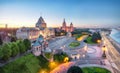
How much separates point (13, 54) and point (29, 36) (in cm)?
1168

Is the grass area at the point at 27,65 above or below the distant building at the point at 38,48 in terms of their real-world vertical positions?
below

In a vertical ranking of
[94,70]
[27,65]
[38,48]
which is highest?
[38,48]

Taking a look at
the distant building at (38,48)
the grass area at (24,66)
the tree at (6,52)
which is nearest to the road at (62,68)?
the grass area at (24,66)

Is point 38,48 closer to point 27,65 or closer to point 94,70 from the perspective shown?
point 27,65

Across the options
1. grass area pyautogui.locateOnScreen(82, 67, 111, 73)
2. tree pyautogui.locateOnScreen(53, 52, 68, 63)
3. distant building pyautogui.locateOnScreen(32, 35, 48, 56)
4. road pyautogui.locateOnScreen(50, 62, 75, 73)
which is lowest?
grass area pyautogui.locateOnScreen(82, 67, 111, 73)

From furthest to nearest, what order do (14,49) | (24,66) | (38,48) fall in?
(38,48), (14,49), (24,66)

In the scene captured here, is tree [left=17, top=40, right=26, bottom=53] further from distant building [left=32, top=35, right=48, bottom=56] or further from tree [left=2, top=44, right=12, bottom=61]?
tree [left=2, top=44, right=12, bottom=61]

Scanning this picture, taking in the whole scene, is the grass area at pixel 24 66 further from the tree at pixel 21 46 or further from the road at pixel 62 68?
the road at pixel 62 68

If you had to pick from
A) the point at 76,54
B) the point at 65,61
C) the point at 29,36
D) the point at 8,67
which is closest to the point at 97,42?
the point at 29,36

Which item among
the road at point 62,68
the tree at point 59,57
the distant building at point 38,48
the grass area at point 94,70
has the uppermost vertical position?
the distant building at point 38,48

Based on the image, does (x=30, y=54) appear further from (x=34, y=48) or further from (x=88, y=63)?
(x=88, y=63)

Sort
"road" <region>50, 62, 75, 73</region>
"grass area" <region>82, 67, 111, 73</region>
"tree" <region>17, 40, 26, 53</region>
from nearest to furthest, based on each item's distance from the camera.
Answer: "road" <region>50, 62, 75, 73</region>
"grass area" <region>82, 67, 111, 73</region>
"tree" <region>17, 40, 26, 53</region>

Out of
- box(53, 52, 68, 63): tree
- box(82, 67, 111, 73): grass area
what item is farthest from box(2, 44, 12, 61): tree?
box(82, 67, 111, 73): grass area

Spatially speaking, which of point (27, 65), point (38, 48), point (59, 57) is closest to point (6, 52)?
point (27, 65)
